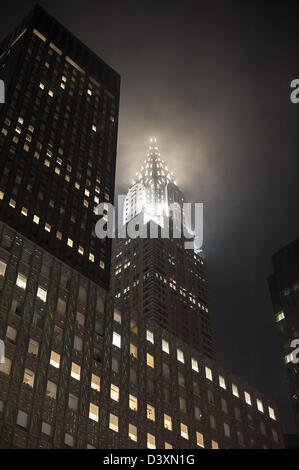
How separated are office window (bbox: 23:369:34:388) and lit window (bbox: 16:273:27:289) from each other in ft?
37.1

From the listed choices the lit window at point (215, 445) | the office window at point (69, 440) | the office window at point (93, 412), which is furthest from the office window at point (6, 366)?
the lit window at point (215, 445)

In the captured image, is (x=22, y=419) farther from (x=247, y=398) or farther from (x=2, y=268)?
(x=247, y=398)

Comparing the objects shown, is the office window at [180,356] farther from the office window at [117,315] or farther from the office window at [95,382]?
the office window at [95,382]

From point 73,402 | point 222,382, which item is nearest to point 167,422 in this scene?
point 73,402

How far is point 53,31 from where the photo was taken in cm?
13025

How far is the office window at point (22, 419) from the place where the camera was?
188ft

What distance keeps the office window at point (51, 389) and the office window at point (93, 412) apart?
526cm

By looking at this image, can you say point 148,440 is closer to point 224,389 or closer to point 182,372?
point 182,372

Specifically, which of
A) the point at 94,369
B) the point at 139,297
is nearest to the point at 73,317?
the point at 94,369

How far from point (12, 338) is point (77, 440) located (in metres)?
13.1

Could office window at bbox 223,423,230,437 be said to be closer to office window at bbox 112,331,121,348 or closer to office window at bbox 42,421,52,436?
office window at bbox 112,331,121,348
